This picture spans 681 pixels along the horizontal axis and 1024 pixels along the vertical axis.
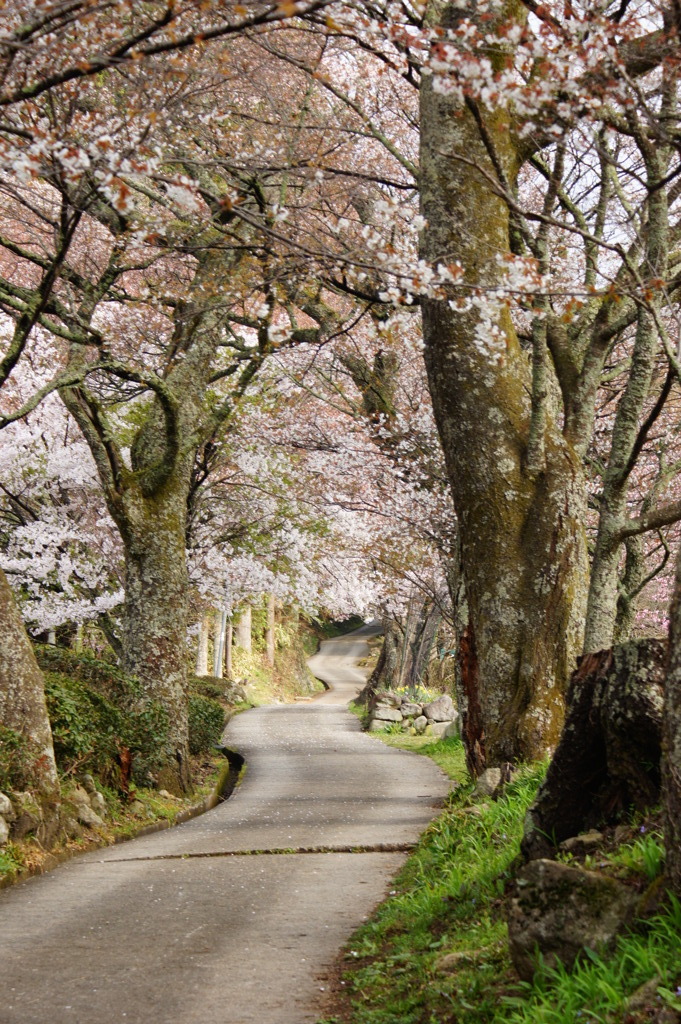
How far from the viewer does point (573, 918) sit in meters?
3.96

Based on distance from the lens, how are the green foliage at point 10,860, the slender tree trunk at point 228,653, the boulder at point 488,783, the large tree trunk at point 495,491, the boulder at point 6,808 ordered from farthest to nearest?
the slender tree trunk at point 228,653 < the boulder at point 6,808 < the large tree trunk at point 495,491 < the green foliage at point 10,860 < the boulder at point 488,783

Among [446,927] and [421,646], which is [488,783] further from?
[421,646]

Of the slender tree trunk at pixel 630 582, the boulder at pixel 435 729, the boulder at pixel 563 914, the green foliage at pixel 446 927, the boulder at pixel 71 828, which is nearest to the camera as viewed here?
the boulder at pixel 563 914

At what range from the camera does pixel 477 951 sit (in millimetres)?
4711

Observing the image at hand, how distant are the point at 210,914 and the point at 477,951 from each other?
2726 mm

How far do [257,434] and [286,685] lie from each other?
81.4 feet

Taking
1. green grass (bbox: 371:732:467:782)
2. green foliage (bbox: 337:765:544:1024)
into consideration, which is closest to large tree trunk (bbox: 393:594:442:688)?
green grass (bbox: 371:732:467:782)

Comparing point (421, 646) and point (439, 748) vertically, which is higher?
point (421, 646)

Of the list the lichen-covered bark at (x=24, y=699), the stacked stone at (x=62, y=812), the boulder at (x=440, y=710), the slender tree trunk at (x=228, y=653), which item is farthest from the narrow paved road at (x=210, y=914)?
the slender tree trunk at (x=228, y=653)

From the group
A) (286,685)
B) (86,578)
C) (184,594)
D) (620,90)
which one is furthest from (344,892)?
(286,685)

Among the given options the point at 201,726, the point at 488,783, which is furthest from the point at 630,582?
the point at 201,726

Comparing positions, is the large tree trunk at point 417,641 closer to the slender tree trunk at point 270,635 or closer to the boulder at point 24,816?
the slender tree trunk at point 270,635

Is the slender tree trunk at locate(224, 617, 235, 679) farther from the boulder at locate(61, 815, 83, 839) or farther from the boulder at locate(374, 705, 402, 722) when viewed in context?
the boulder at locate(61, 815, 83, 839)

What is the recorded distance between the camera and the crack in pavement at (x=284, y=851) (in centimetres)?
937
